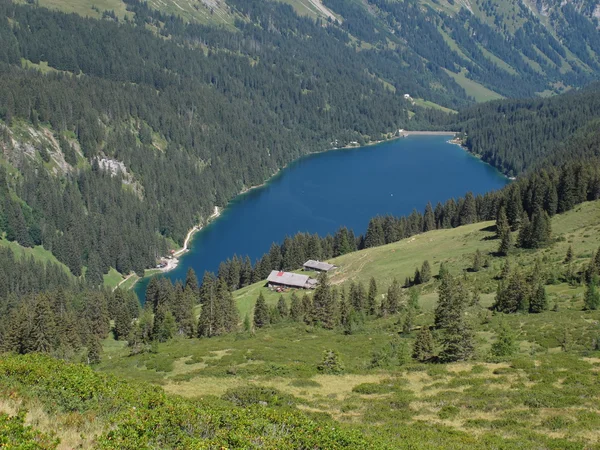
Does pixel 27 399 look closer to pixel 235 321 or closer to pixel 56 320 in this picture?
pixel 235 321

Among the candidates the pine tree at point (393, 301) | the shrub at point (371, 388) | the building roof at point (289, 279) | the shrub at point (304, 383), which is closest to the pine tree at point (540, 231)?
the pine tree at point (393, 301)

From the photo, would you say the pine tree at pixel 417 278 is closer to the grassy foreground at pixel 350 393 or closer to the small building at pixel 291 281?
the small building at pixel 291 281

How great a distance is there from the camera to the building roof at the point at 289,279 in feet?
400

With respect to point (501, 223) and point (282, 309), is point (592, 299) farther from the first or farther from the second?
point (501, 223)

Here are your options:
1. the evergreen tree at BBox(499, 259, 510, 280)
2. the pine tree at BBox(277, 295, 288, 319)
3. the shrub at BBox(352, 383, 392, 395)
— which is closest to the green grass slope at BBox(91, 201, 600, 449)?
the shrub at BBox(352, 383, 392, 395)

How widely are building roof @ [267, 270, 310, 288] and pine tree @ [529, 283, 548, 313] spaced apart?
184 feet

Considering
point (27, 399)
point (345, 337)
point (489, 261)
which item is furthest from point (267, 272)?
point (27, 399)

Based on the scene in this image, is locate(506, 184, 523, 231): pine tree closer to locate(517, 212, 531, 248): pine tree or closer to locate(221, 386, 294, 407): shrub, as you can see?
locate(517, 212, 531, 248): pine tree

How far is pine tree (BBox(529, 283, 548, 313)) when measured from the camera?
235ft

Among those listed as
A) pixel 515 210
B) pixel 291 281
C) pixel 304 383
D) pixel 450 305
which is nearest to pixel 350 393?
pixel 304 383

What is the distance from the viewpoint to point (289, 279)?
12400 centimetres

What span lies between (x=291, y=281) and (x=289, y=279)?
1.09m

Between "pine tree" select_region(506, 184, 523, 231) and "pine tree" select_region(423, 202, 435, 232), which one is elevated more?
"pine tree" select_region(506, 184, 523, 231)

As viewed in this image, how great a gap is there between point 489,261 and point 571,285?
73.1 feet
